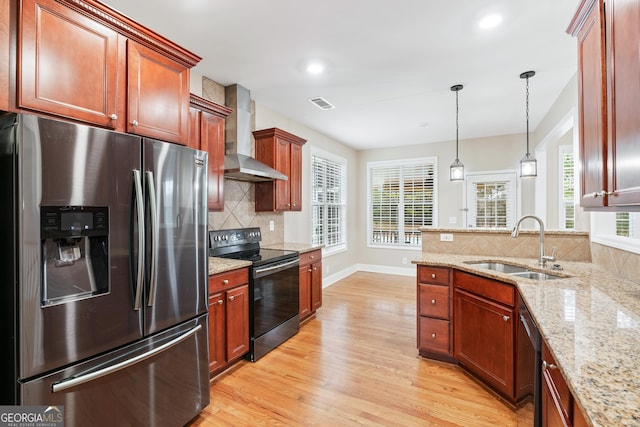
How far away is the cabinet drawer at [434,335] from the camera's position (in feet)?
8.64

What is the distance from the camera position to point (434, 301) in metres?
2.67

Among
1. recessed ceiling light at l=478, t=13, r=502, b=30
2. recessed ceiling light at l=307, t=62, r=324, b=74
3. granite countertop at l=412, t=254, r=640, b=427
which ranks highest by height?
recessed ceiling light at l=307, t=62, r=324, b=74

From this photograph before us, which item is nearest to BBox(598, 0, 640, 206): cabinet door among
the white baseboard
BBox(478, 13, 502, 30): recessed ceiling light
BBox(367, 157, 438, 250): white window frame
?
BBox(478, 13, 502, 30): recessed ceiling light

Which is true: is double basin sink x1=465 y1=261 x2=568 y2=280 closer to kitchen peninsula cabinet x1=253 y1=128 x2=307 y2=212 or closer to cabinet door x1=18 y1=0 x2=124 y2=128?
kitchen peninsula cabinet x1=253 y1=128 x2=307 y2=212

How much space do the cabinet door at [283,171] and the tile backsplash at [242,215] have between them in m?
0.32

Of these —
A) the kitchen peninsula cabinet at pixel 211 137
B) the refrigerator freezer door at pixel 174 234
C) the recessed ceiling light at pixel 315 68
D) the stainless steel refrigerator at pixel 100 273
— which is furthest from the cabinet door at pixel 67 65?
the recessed ceiling light at pixel 315 68

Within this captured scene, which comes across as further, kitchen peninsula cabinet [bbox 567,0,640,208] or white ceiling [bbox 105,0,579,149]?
white ceiling [bbox 105,0,579,149]

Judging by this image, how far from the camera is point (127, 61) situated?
1715 millimetres

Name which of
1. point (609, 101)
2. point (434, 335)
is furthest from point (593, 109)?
point (434, 335)

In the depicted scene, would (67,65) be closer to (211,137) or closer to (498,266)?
(211,137)

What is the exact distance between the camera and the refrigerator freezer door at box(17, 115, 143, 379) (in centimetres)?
121

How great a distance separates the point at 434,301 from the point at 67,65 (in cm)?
296

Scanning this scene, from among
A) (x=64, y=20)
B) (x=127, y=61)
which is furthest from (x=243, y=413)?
(x=64, y=20)

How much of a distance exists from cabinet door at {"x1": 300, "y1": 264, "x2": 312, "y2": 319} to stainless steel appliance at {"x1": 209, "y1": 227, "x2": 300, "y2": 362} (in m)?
0.14
